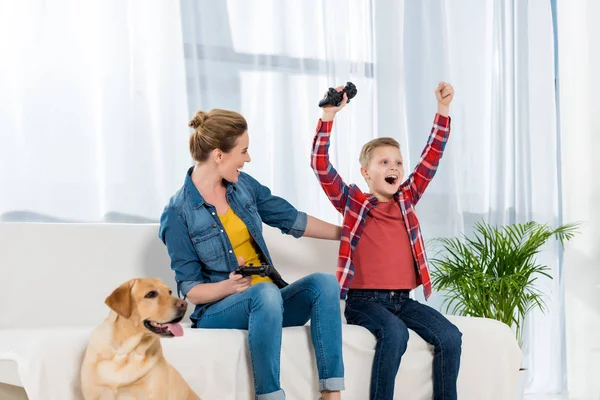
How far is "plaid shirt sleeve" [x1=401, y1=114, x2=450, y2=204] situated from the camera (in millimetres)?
2570

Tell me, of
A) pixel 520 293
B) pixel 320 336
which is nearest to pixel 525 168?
pixel 520 293

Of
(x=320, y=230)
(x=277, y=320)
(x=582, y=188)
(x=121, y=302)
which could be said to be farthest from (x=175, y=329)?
(x=582, y=188)

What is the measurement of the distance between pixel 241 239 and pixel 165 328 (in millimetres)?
594

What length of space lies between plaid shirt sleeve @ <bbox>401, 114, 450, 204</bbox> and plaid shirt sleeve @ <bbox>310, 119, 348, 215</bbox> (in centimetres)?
24

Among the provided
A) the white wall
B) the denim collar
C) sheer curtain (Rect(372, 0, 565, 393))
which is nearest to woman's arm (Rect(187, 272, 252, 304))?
the denim collar

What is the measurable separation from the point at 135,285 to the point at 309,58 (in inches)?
72.8

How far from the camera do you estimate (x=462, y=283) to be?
3059mm

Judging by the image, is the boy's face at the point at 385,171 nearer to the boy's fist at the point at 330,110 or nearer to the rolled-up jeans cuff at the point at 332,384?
the boy's fist at the point at 330,110

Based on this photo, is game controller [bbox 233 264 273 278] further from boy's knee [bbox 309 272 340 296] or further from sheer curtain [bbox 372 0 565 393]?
sheer curtain [bbox 372 0 565 393]

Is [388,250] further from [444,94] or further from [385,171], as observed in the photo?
[444,94]

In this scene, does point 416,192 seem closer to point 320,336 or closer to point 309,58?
point 320,336

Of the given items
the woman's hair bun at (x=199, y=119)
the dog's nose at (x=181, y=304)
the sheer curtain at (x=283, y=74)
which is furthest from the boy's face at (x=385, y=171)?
the dog's nose at (x=181, y=304)

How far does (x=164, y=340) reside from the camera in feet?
6.44

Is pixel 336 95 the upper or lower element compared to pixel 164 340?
upper
